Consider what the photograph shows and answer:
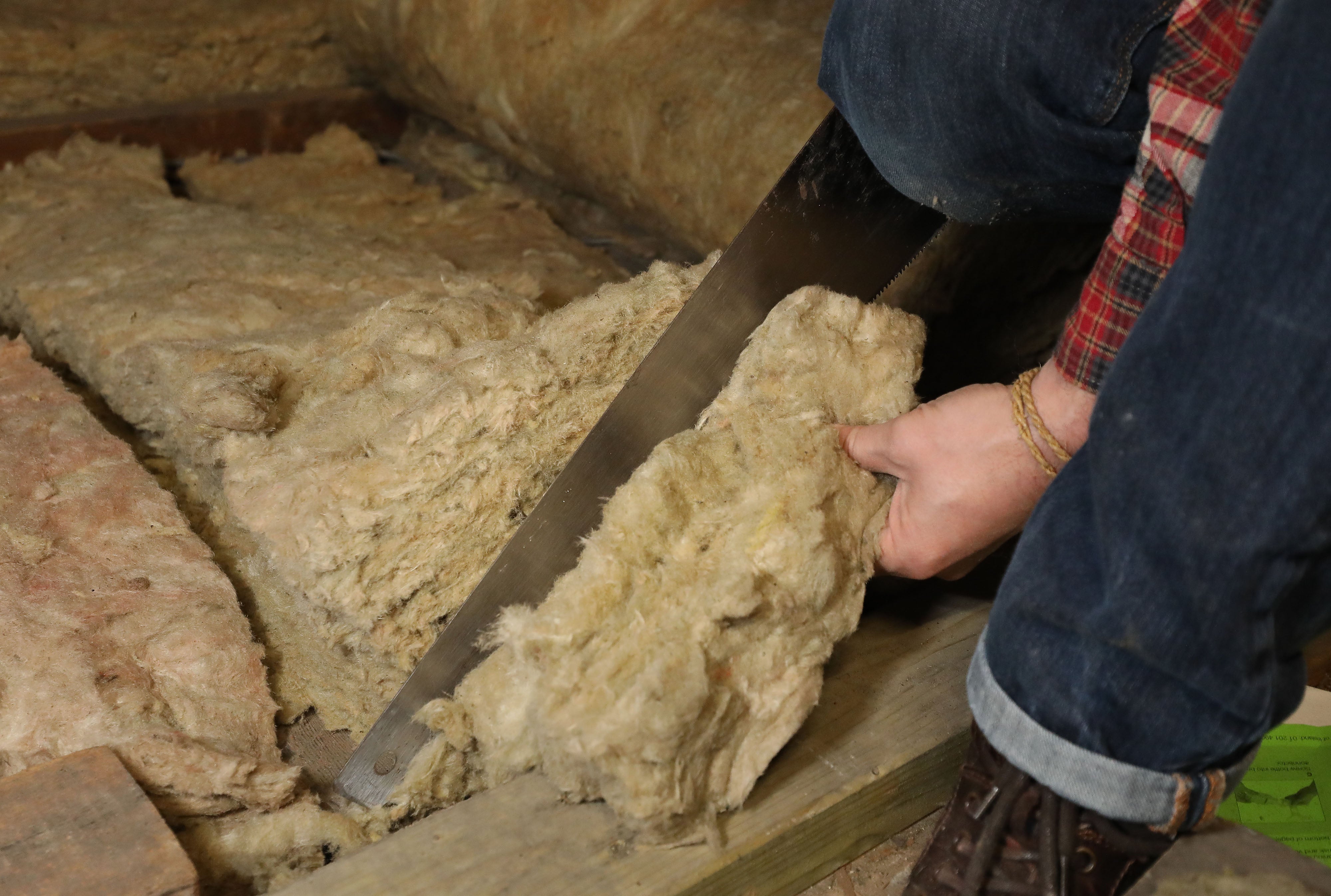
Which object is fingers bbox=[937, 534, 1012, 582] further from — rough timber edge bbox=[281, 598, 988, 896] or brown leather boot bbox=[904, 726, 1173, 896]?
brown leather boot bbox=[904, 726, 1173, 896]

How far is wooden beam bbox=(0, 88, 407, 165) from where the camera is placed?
295cm

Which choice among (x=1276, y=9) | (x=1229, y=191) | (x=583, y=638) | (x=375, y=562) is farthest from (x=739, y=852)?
(x=1276, y=9)

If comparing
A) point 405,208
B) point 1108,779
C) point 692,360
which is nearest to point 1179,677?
point 1108,779

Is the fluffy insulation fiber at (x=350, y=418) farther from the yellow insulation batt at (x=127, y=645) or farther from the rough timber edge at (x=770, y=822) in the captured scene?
the rough timber edge at (x=770, y=822)

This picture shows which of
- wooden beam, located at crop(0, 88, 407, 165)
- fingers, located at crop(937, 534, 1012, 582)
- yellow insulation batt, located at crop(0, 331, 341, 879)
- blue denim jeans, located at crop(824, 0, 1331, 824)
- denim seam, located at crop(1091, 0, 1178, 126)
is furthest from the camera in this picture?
wooden beam, located at crop(0, 88, 407, 165)

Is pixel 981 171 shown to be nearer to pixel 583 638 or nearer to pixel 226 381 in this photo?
pixel 583 638

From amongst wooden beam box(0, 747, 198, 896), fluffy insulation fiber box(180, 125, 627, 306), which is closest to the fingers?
wooden beam box(0, 747, 198, 896)

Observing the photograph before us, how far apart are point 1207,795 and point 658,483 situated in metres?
0.67

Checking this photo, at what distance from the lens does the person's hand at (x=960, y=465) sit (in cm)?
127

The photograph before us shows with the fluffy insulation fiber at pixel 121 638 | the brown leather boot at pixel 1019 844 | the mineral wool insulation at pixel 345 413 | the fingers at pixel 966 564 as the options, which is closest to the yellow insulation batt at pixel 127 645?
the fluffy insulation fiber at pixel 121 638

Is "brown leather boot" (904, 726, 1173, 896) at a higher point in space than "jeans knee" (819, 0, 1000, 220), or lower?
lower

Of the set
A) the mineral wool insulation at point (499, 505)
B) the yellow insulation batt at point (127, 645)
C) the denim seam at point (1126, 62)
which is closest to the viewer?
the denim seam at point (1126, 62)

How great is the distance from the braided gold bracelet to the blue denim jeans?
152 millimetres

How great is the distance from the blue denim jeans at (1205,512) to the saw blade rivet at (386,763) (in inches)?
30.6
